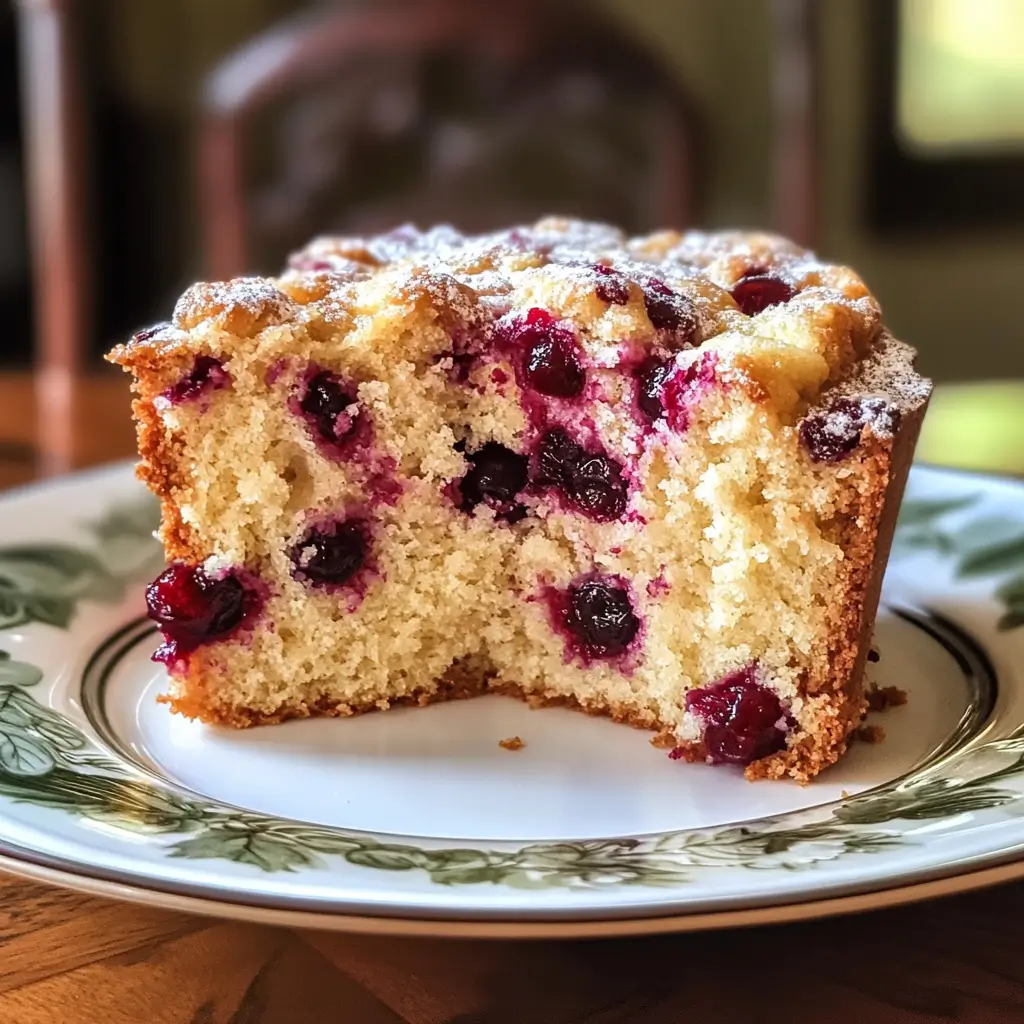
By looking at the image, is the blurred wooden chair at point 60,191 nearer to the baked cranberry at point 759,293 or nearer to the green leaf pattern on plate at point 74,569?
the green leaf pattern on plate at point 74,569

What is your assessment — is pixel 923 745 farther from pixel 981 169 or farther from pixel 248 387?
pixel 981 169

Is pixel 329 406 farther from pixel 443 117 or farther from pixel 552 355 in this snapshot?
pixel 443 117

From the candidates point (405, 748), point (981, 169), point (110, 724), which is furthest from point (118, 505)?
point (981, 169)

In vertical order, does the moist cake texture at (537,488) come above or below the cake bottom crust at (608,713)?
above

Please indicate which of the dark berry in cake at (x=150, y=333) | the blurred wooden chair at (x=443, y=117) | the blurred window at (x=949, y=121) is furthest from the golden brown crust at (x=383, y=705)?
the blurred window at (x=949, y=121)

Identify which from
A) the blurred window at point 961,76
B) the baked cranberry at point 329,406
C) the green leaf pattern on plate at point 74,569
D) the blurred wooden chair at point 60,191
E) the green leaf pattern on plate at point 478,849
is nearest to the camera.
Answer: the green leaf pattern on plate at point 478,849
